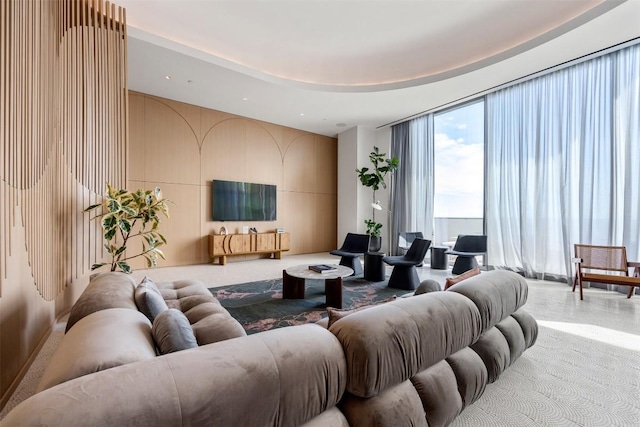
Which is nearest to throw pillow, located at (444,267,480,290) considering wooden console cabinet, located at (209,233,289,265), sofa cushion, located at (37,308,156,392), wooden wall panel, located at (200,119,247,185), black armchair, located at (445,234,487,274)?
sofa cushion, located at (37,308,156,392)

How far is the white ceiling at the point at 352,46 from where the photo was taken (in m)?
3.91

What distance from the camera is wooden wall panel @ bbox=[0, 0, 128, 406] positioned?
1902 mm

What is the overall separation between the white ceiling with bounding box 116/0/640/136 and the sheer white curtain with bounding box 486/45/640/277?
1.78ft

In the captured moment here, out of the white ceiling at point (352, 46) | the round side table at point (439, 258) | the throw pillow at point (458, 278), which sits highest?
the white ceiling at point (352, 46)

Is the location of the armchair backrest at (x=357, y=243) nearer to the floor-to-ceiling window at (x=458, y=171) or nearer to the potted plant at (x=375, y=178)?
the potted plant at (x=375, y=178)

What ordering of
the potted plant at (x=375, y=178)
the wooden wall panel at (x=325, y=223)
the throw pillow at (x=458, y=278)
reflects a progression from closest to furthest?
the throw pillow at (x=458, y=278) < the potted plant at (x=375, y=178) < the wooden wall panel at (x=325, y=223)

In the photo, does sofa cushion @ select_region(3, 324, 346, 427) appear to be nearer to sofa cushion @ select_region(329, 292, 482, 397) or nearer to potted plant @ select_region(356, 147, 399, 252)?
sofa cushion @ select_region(329, 292, 482, 397)

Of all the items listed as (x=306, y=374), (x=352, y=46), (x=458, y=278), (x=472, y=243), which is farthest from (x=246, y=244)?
(x=306, y=374)

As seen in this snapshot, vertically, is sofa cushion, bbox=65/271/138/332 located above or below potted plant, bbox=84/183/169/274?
below

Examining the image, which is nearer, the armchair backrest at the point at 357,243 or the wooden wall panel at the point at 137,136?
the armchair backrest at the point at 357,243

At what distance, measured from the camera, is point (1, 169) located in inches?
69.7

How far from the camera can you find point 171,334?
1218mm

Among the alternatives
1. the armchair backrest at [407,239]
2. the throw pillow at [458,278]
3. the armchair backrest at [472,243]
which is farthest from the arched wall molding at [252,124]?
the throw pillow at [458,278]

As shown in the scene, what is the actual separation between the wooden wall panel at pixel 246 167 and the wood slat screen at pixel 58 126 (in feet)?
7.97
